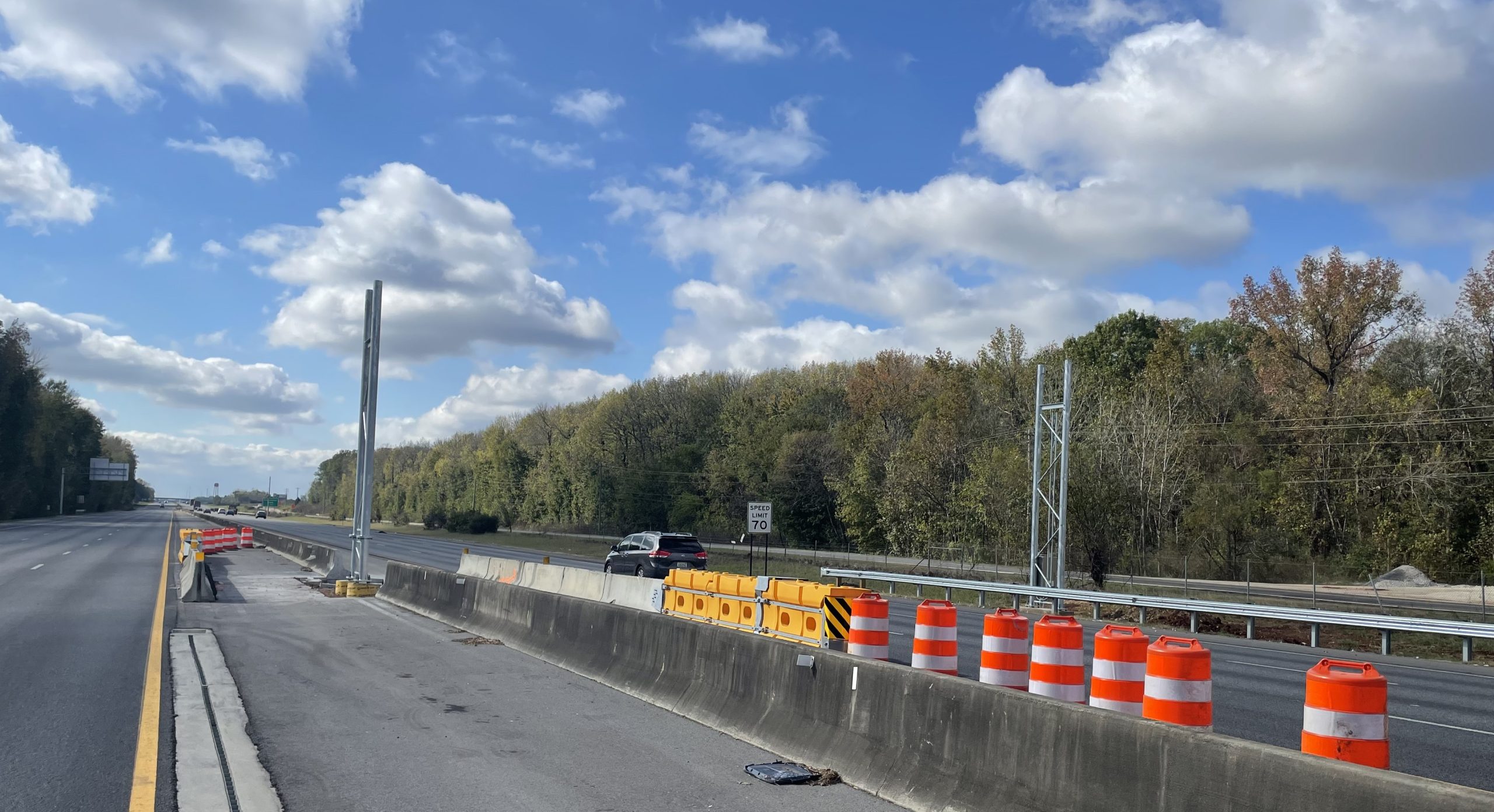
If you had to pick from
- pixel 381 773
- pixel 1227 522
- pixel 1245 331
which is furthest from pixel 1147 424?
pixel 381 773

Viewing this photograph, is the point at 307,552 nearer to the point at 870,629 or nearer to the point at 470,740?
the point at 470,740

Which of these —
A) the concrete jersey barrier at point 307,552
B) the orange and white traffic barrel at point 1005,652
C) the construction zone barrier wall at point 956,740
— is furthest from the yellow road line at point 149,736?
the concrete jersey barrier at point 307,552

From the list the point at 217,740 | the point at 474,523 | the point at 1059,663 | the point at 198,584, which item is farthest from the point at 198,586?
the point at 474,523

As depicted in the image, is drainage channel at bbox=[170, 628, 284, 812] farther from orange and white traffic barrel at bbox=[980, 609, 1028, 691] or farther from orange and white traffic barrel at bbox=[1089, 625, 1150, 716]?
orange and white traffic barrel at bbox=[1089, 625, 1150, 716]

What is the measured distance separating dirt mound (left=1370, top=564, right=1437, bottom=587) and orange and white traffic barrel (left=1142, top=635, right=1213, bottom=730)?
39071 mm

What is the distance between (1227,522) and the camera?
46.6m

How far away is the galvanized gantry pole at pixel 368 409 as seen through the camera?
2573 cm

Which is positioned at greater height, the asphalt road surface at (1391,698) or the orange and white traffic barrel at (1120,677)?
the orange and white traffic barrel at (1120,677)

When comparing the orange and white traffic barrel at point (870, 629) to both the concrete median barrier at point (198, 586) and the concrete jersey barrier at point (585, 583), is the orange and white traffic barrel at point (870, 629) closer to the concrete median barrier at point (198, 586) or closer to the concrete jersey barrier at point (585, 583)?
the concrete jersey barrier at point (585, 583)

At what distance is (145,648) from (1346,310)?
52010 millimetres

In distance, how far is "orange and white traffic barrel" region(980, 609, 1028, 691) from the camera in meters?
7.86

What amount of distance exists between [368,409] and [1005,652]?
70.6 ft

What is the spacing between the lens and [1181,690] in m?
5.81

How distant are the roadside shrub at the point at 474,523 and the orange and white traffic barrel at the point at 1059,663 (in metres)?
93.6
